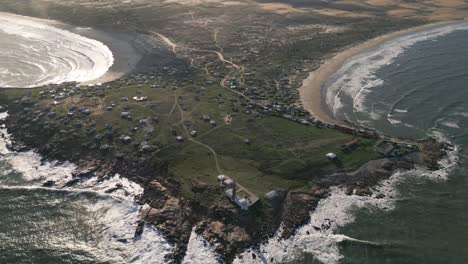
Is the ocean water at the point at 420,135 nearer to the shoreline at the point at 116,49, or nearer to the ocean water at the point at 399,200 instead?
the ocean water at the point at 399,200

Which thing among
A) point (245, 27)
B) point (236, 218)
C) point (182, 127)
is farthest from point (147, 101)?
point (245, 27)

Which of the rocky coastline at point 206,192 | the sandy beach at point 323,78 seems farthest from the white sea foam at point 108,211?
the sandy beach at point 323,78

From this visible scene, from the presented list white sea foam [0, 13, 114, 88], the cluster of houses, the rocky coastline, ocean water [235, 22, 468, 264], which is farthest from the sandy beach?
white sea foam [0, 13, 114, 88]

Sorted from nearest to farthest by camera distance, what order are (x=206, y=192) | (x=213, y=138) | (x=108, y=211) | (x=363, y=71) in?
(x=108, y=211) → (x=206, y=192) → (x=213, y=138) → (x=363, y=71)

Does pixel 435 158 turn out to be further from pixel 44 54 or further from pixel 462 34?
pixel 44 54

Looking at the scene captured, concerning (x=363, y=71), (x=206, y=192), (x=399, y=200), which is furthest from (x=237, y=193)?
(x=363, y=71)

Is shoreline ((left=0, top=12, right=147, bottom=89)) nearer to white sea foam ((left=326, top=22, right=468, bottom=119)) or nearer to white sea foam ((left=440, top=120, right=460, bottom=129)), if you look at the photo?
white sea foam ((left=326, top=22, right=468, bottom=119))

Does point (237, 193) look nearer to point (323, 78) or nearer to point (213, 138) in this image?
point (213, 138)
